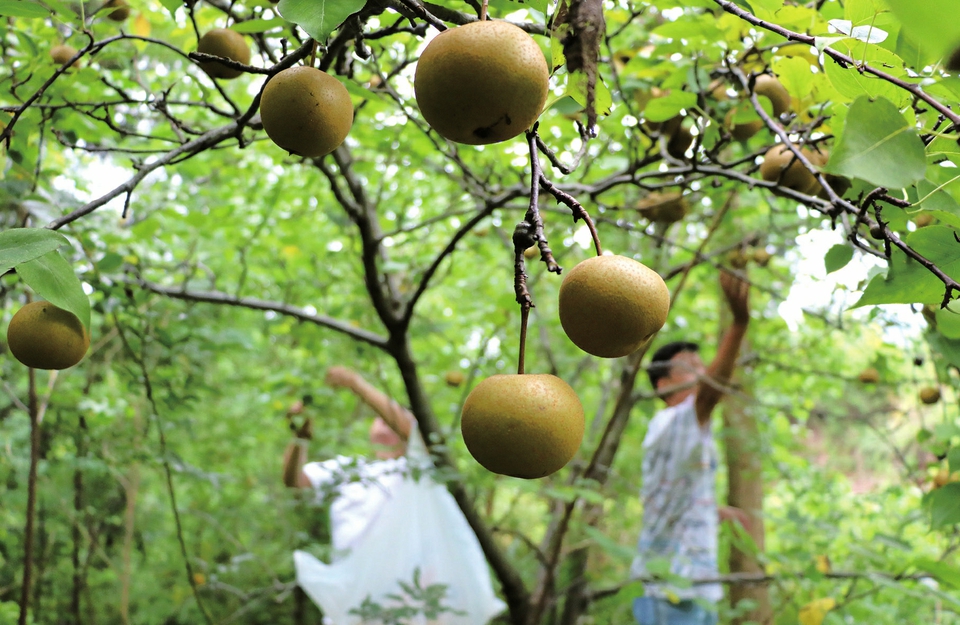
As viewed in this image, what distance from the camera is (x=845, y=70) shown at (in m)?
0.82

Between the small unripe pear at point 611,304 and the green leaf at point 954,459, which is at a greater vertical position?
the small unripe pear at point 611,304

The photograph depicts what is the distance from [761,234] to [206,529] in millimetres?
4713

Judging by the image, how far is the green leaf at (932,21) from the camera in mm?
467

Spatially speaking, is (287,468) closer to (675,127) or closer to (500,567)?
(500,567)

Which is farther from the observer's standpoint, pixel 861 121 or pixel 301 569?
pixel 301 569

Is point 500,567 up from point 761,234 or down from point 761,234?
down

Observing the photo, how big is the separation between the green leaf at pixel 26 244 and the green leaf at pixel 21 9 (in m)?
0.43

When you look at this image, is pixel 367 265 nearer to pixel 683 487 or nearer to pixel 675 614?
pixel 683 487

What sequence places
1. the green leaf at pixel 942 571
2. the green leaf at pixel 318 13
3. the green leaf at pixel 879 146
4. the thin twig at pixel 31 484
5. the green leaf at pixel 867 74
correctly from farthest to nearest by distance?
the thin twig at pixel 31 484, the green leaf at pixel 942 571, the green leaf at pixel 867 74, the green leaf at pixel 318 13, the green leaf at pixel 879 146

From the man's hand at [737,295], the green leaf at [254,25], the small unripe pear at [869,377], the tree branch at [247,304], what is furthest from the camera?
the small unripe pear at [869,377]

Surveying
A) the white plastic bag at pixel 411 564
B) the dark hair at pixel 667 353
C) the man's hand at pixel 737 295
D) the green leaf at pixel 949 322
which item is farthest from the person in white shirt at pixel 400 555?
the green leaf at pixel 949 322

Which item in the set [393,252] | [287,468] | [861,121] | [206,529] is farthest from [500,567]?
[206,529]

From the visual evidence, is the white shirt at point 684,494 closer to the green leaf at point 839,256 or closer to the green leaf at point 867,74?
the green leaf at point 839,256

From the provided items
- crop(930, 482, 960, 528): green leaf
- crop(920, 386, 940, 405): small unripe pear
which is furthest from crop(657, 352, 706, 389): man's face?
crop(930, 482, 960, 528): green leaf
